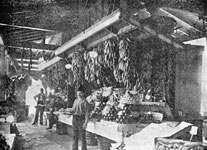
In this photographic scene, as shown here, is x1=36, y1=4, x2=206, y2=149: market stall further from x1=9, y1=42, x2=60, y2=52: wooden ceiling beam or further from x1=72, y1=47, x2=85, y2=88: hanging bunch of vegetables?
x1=9, y1=42, x2=60, y2=52: wooden ceiling beam

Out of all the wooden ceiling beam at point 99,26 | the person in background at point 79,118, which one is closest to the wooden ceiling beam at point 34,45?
the wooden ceiling beam at point 99,26

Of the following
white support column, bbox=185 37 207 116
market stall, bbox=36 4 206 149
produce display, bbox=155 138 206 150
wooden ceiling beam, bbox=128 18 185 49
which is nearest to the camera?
produce display, bbox=155 138 206 150

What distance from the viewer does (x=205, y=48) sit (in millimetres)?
4168

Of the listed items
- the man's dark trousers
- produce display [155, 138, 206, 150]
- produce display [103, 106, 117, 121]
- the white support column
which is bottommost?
the man's dark trousers

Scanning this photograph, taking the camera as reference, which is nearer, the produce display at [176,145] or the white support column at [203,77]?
the produce display at [176,145]

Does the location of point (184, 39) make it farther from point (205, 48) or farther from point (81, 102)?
point (81, 102)

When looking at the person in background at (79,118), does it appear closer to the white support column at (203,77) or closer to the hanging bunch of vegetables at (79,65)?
the hanging bunch of vegetables at (79,65)

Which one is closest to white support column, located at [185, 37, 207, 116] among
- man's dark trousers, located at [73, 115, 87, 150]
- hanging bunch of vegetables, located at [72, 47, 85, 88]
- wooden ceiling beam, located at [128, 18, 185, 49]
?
wooden ceiling beam, located at [128, 18, 185, 49]

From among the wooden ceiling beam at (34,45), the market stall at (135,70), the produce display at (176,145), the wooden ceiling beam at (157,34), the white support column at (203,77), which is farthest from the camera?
the wooden ceiling beam at (34,45)

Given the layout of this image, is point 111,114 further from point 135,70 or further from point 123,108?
point 135,70

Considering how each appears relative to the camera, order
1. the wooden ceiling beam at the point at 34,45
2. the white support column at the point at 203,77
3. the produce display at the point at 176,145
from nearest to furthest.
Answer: the produce display at the point at 176,145
the white support column at the point at 203,77
the wooden ceiling beam at the point at 34,45

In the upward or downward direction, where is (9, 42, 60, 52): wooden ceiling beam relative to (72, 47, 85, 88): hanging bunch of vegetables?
upward

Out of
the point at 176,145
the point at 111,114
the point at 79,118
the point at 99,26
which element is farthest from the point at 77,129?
the point at 176,145

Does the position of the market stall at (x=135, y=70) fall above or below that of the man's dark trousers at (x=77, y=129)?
above
